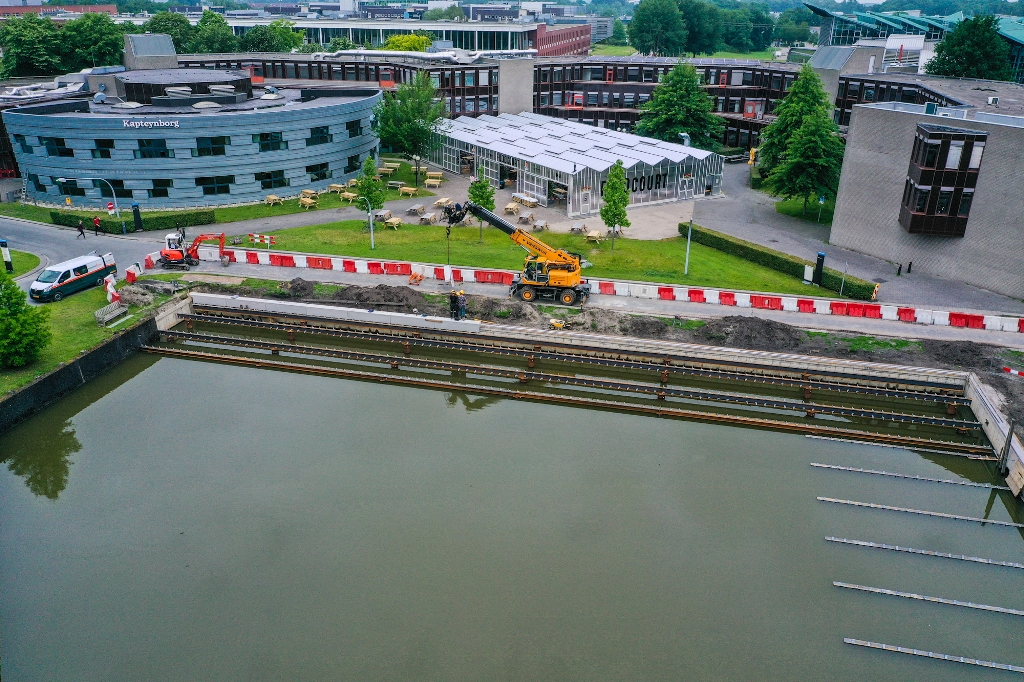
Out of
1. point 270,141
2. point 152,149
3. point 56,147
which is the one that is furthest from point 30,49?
point 270,141

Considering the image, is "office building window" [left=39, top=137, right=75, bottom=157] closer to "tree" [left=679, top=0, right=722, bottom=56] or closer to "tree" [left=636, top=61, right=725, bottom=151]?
"tree" [left=636, top=61, right=725, bottom=151]

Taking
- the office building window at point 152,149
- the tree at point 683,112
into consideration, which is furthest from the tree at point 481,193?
the tree at point 683,112

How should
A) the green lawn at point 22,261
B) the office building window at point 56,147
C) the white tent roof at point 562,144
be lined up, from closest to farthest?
the green lawn at point 22,261 < the office building window at point 56,147 < the white tent roof at point 562,144

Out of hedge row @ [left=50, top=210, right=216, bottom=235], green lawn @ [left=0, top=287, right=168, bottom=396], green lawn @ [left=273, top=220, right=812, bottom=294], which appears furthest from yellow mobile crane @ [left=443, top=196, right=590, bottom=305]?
hedge row @ [left=50, top=210, right=216, bottom=235]

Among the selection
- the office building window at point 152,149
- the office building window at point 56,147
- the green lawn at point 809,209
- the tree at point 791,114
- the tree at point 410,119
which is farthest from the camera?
the tree at point 410,119

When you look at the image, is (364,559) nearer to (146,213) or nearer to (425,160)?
(146,213)

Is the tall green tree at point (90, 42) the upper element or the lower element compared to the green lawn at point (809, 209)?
upper

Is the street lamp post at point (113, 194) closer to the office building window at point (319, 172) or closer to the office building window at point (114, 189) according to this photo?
the office building window at point (114, 189)

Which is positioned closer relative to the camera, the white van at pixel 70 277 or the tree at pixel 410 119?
the white van at pixel 70 277
